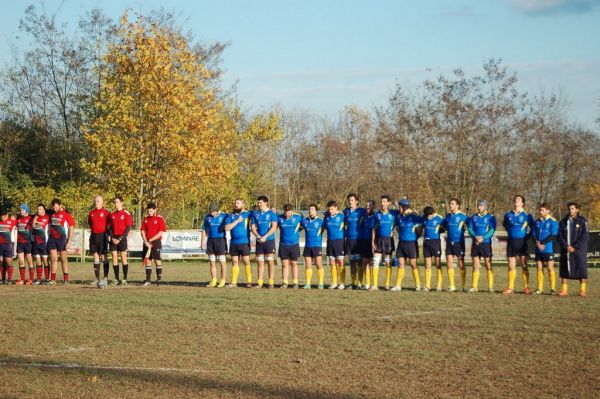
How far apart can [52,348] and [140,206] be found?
33.2 meters

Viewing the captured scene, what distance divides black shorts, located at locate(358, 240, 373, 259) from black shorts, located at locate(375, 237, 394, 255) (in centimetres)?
17

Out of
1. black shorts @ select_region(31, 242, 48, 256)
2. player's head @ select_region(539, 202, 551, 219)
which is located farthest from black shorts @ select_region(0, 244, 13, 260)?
player's head @ select_region(539, 202, 551, 219)

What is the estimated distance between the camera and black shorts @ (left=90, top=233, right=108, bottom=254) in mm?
21906

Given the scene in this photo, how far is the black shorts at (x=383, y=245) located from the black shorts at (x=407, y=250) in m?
A: 0.25

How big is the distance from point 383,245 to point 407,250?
1.95 feet

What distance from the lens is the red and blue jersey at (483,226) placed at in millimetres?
20375

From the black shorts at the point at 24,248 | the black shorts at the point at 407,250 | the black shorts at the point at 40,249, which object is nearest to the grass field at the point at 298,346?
the black shorts at the point at 407,250

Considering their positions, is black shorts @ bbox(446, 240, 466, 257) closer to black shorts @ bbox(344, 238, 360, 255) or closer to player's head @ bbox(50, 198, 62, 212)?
black shorts @ bbox(344, 238, 360, 255)

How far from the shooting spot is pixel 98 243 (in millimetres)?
22000

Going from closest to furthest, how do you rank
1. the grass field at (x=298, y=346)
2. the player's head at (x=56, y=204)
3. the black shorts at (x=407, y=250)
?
the grass field at (x=298, y=346) → the black shorts at (x=407, y=250) → the player's head at (x=56, y=204)

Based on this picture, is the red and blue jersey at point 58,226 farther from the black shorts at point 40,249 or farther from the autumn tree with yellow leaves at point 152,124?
the autumn tree with yellow leaves at point 152,124

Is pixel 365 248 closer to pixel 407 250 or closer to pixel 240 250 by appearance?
pixel 407 250

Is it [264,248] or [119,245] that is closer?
[264,248]

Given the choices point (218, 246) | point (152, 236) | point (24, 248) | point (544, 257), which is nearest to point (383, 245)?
point (544, 257)
